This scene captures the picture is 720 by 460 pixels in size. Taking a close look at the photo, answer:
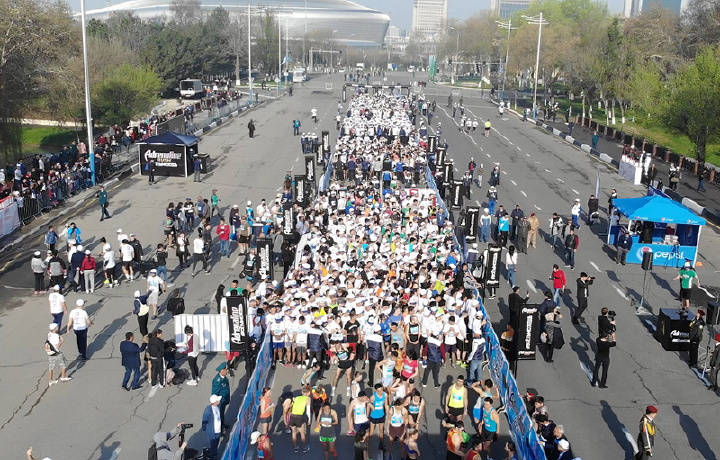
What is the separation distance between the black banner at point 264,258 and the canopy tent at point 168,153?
16442 millimetres

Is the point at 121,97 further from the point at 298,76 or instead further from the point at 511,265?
the point at 298,76

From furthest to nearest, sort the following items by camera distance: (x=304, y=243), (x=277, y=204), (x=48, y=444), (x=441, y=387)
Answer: (x=277, y=204) < (x=304, y=243) < (x=441, y=387) < (x=48, y=444)

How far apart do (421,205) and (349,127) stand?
20580mm

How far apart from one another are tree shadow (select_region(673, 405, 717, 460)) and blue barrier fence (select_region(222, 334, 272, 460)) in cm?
810

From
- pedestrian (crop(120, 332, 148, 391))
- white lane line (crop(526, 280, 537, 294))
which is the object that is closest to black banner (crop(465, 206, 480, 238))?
white lane line (crop(526, 280, 537, 294))

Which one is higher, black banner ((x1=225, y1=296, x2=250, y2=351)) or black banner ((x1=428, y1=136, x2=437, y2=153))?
black banner ((x1=428, y1=136, x2=437, y2=153))

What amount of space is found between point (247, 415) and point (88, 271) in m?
10.0

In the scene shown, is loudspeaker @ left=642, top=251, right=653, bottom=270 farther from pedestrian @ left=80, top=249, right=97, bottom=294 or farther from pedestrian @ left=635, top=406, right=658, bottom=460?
pedestrian @ left=80, top=249, right=97, bottom=294

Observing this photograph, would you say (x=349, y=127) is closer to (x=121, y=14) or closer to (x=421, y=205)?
(x=421, y=205)

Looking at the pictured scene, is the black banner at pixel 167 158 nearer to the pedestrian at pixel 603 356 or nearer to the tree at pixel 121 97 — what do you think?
the tree at pixel 121 97

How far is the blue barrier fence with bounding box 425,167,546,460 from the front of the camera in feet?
38.5

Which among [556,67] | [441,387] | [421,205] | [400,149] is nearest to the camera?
[441,387]

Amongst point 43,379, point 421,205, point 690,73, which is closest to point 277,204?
point 421,205

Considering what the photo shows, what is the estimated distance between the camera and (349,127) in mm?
46656
